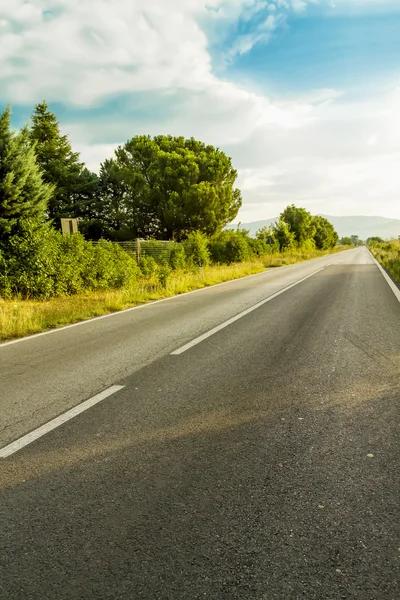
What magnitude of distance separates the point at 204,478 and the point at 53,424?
167cm

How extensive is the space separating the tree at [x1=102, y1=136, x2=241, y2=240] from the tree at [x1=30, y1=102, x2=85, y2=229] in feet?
11.6

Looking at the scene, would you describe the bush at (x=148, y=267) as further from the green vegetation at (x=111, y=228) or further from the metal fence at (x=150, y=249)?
the metal fence at (x=150, y=249)

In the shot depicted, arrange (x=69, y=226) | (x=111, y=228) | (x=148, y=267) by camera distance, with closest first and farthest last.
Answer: (x=69, y=226), (x=148, y=267), (x=111, y=228)

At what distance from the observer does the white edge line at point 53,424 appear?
3.38 m

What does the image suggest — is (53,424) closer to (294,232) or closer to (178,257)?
(178,257)

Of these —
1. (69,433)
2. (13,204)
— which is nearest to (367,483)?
(69,433)

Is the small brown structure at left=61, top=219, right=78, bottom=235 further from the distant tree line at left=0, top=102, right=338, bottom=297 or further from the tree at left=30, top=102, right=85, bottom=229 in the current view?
the tree at left=30, top=102, right=85, bottom=229

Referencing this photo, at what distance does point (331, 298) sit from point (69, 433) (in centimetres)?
1064

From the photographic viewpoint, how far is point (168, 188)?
36062mm

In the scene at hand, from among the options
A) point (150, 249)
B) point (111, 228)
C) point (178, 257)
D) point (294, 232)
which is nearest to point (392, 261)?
point (178, 257)

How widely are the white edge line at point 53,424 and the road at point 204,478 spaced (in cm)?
6

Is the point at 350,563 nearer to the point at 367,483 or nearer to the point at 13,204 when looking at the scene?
the point at 367,483

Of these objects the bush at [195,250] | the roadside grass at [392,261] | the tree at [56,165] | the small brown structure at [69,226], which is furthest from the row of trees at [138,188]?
the small brown structure at [69,226]

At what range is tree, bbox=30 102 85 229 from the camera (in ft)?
120
